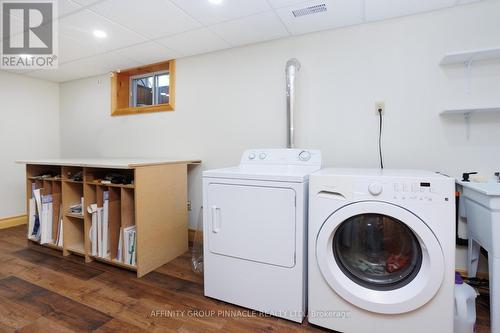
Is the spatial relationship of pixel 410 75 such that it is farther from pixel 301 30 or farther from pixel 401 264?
pixel 401 264

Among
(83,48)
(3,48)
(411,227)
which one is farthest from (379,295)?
(3,48)

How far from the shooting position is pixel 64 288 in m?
1.74

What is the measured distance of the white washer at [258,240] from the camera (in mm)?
1364

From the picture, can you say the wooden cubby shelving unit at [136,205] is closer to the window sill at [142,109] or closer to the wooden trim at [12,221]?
the window sill at [142,109]

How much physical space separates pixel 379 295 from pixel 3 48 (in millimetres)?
3742

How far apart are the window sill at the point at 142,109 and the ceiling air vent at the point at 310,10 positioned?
5.09ft

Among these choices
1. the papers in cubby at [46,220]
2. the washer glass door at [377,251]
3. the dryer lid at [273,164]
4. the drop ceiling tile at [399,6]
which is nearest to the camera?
the washer glass door at [377,251]

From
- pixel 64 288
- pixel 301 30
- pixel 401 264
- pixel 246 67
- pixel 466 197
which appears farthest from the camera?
pixel 246 67

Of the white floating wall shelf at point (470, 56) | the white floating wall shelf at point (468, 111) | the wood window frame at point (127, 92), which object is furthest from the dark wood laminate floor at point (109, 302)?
the wood window frame at point (127, 92)

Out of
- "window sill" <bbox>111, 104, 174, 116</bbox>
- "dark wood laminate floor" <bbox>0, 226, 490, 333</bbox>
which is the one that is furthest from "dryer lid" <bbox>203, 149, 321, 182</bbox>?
"window sill" <bbox>111, 104, 174, 116</bbox>

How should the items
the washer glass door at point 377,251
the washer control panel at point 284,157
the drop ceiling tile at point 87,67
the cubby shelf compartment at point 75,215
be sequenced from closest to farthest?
the washer glass door at point 377,251 → the washer control panel at point 284,157 → the cubby shelf compartment at point 75,215 → the drop ceiling tile at point 87,67

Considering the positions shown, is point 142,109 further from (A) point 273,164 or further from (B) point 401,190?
(B) point 401,190

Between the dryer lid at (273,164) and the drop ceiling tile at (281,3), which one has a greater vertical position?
the drop ceiling tile at (281,3)

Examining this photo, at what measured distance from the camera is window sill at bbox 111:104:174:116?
2.74 m
